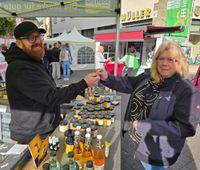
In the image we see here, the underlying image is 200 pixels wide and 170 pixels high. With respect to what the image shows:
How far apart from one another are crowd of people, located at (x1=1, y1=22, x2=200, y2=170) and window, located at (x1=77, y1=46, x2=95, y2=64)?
10.8m

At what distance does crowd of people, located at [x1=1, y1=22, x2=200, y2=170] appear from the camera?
1445 mm

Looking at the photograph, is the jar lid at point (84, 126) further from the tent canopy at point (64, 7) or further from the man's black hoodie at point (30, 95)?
the tent canopy at point (64, 7)

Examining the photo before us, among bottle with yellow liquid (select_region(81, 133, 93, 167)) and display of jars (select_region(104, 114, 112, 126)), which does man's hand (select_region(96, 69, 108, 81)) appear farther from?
bottle with yellow liquid (select_region(81, 133, 93, 167))

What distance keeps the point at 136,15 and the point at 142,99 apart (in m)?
16.7

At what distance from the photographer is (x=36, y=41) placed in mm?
1619

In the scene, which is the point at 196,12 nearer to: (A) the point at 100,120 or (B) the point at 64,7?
(B) the point at 64,7

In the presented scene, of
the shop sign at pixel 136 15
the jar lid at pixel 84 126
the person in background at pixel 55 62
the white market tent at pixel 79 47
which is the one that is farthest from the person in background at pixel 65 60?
the shop sign at pixel 136 15

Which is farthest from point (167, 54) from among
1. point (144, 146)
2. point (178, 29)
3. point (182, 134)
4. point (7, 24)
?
point (7, 24)

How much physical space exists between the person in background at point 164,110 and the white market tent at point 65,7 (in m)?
1.53

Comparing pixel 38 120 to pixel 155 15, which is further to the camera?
pixel 155 15

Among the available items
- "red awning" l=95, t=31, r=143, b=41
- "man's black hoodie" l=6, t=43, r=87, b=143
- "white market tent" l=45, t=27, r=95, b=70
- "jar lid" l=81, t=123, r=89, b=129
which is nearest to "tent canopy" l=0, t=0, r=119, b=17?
"man's black hoodie" l=6, t=43, r=87, b=143

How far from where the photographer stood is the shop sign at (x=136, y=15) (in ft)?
52.0

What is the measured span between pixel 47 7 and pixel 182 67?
7.50 ft

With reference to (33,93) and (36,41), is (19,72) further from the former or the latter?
(36,41)
